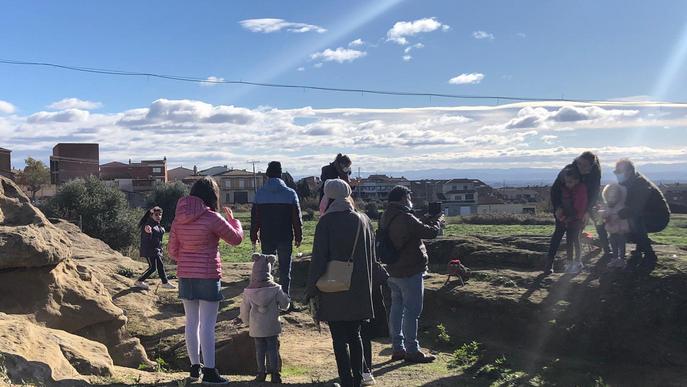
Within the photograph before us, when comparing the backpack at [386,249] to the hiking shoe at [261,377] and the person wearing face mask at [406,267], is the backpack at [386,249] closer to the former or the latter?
the person wearing face mask at [406,267]

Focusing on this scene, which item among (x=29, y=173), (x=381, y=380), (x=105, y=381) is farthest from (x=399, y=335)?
(x=29, y=173)

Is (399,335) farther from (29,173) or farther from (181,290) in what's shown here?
(29,173)

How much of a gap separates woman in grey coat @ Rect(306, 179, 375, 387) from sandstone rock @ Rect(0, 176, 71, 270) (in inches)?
142

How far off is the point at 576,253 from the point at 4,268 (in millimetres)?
7228

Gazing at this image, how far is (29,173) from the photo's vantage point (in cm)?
7288

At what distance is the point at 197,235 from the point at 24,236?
2561 millimetres

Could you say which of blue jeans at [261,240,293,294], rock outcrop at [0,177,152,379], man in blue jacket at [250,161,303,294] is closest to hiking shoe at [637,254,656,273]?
man in blue jacket at [250,161,303,294]

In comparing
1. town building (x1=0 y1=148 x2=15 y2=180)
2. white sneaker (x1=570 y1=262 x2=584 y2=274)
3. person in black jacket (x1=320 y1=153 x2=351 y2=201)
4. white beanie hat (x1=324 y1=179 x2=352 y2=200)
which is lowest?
white sneaker (x1=570 y1=262 x2=584 y2=274)

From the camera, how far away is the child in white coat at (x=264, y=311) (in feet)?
17.1

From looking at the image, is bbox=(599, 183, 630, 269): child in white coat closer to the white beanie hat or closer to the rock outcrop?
the white beanie hat

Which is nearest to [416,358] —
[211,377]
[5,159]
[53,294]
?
[211,377]

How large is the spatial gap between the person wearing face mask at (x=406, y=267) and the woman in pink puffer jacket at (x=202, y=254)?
64.1 inches

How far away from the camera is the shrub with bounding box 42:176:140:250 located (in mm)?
28625

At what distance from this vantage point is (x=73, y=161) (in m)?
78.2
